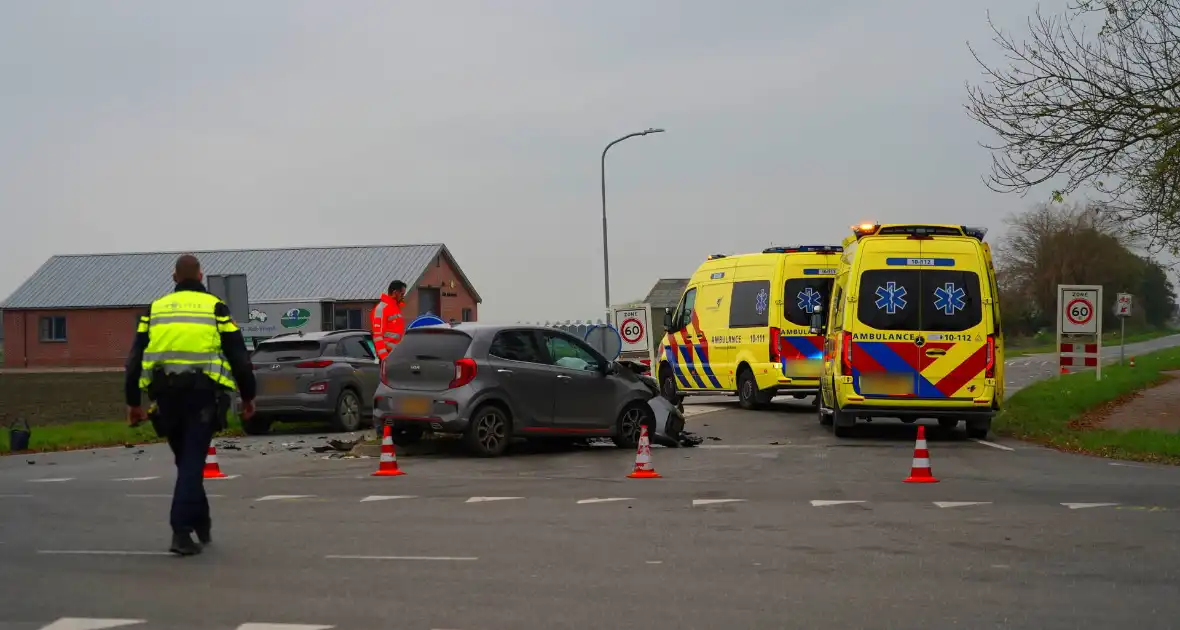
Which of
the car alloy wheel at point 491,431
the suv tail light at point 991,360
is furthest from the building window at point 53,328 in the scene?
the suv tail light at point 991,360

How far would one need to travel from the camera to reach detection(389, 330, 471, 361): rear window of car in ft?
51.8

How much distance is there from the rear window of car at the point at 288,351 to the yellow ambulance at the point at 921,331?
25.3 feet

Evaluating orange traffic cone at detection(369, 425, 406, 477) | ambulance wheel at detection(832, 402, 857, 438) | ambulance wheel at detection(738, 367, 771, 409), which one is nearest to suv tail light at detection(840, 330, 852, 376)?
ambulance wheel at detection(832, 402, 857, 438)

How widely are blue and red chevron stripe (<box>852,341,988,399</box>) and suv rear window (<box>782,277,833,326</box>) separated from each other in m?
5.66

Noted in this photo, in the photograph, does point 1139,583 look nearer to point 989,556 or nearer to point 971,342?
point 989,556

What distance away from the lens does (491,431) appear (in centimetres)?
1587

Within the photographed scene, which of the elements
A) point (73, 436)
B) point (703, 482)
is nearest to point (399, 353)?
point (703, 482)

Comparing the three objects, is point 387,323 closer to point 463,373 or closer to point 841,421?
point 463,373

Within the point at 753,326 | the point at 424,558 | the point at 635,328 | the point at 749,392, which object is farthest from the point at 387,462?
the point at 635,328

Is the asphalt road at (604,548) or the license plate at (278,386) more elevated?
the license plate at (278,386)

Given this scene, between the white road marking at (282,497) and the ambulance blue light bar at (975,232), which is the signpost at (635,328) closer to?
the ambulance blue light bar at (975,232)

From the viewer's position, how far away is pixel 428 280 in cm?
6906

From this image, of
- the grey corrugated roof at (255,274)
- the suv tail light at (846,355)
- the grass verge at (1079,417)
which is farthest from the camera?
the grey corrugated roof at (255,274)

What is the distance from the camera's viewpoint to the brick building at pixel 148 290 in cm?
6750
